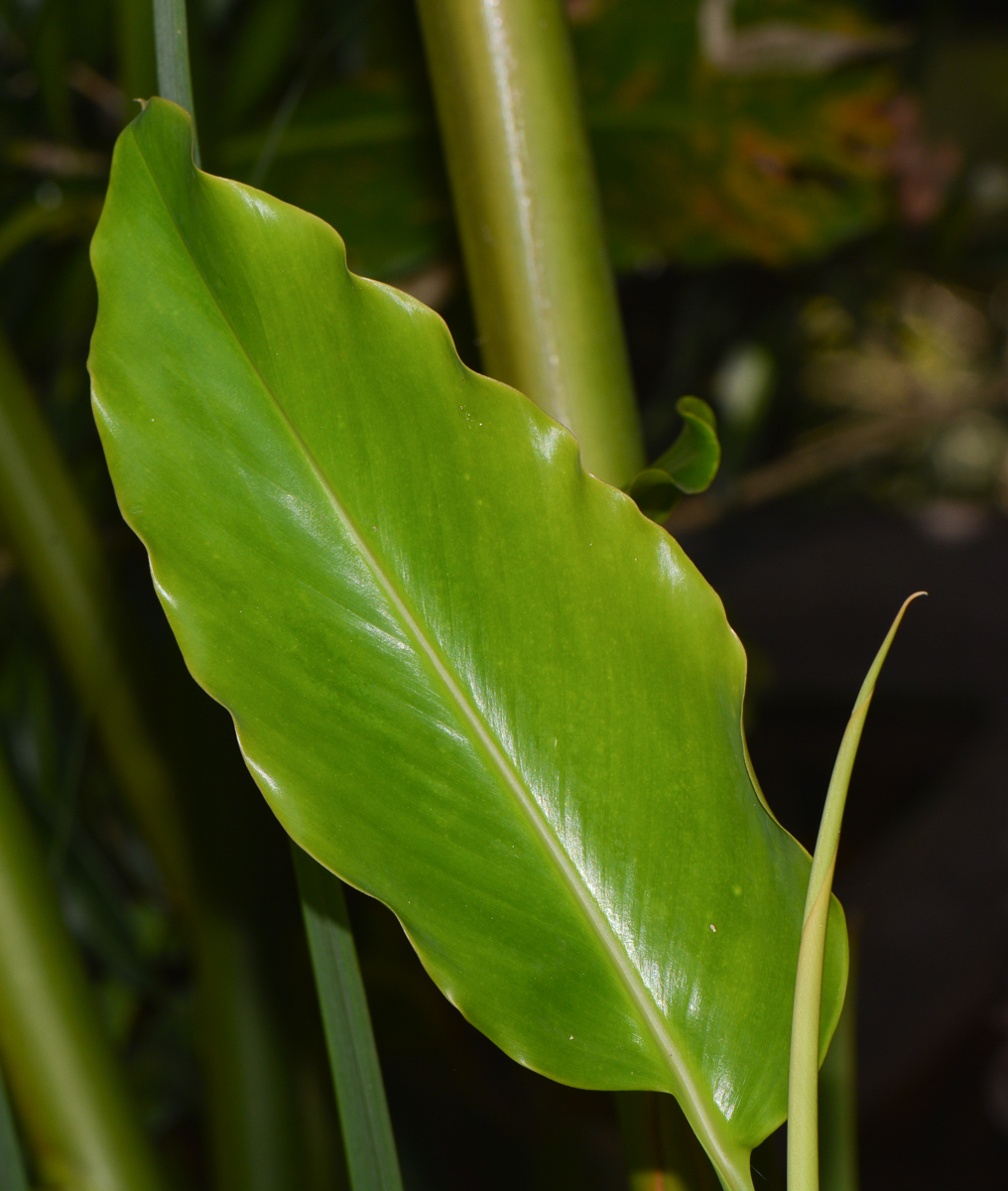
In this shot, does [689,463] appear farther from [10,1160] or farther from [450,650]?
[10,1160]

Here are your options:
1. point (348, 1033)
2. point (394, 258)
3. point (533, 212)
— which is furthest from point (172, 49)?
point (394, 258)

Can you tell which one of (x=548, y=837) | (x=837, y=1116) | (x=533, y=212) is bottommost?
(x=837, y=1116)

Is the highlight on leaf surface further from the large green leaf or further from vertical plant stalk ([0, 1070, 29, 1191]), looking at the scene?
vertical plant stalk ([0, 1070, 29, 1191])

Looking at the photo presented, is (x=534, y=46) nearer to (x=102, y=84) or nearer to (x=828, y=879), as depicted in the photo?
(x=828, y=879)

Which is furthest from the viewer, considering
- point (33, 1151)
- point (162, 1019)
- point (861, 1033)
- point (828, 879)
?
point (861, 1033)

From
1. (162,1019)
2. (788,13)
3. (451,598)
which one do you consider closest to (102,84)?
(788,13)

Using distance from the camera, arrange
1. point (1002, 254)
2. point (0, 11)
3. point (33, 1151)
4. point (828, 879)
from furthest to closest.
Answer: point (1002, 254) < point (0, 11) < point (33, 1151) < point (828, 879)
